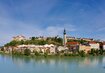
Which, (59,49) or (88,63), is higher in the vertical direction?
(59,49)

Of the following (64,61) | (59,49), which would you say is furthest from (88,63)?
(59,49)

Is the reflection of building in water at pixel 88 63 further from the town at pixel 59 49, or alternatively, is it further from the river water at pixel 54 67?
the town at pixel 59 49

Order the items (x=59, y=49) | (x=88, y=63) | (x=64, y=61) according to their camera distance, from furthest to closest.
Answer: (x=59, y=49) < (x=64, y=61) < (x=88, y=63)

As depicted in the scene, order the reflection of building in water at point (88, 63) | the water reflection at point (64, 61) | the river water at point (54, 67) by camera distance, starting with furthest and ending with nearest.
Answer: the water reflection at point (64, 61), the reflection of building in water at point (88, 63), the river water at point (54, 67)

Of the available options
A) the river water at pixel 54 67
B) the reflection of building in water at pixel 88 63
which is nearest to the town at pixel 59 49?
the reflection of building in water at pixel 88 63

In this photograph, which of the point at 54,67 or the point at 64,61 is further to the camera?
the point at 64,61

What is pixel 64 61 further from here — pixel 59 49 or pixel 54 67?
pixel 59 49

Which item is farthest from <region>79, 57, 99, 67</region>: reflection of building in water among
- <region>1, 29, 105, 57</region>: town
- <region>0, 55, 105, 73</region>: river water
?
<region>1, 29, 105, 57</region>: town

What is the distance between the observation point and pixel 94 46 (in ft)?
88.7

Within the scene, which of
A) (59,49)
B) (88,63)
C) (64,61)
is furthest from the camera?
(59,49)

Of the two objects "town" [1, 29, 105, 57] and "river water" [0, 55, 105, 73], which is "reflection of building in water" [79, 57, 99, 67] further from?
"town" [1, 29, 105, 57]

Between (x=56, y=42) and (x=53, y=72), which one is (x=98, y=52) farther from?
(x=53, y=72)

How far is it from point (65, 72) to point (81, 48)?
14.6 m

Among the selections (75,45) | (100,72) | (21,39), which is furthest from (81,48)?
(100,72)
